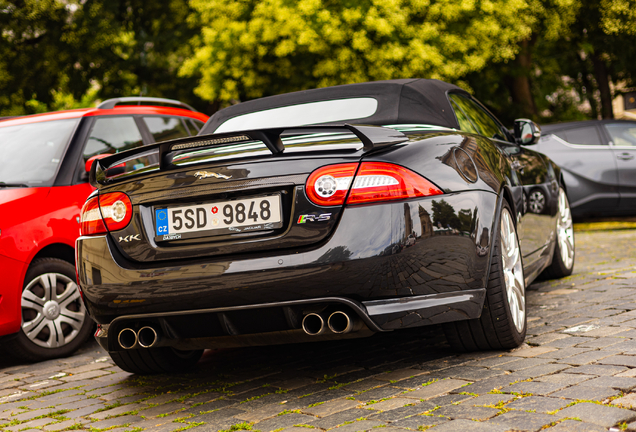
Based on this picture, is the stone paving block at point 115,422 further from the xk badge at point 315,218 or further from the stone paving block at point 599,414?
the stone paving block at point 599,414

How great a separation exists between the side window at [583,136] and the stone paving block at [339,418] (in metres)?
9.67

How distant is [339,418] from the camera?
2.97 metres

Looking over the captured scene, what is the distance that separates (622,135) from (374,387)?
378 inches

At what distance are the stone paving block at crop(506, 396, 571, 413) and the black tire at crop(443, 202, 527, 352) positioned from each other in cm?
70

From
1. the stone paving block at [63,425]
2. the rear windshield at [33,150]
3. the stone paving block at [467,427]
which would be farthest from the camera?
the rear windshield at [33,150]

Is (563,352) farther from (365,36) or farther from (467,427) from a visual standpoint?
(365,36)

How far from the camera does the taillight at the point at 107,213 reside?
3428 millimetres

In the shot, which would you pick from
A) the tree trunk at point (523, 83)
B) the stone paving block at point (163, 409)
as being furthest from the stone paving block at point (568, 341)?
the tree trunk at point (523, 83)

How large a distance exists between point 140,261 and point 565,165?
9508 mm

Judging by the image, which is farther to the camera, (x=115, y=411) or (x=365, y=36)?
(x=365, y=36)

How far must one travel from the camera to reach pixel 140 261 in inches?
132

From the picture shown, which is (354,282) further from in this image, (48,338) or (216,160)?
(48,338)

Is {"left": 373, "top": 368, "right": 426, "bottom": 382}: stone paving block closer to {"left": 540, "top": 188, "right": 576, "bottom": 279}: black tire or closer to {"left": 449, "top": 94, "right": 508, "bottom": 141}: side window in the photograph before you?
{"left": 449, "top": 94, "right": 508, "bottom": 141}: side window

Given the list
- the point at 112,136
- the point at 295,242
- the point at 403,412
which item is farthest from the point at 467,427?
the point at 112,136
